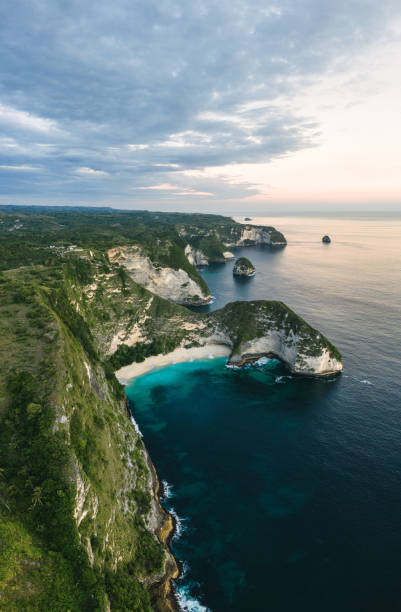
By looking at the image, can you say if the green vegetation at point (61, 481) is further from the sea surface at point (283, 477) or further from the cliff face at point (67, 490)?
the sea surface at point (283, 477)

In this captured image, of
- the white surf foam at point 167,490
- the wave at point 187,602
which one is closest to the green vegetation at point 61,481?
the wave at point 187,602

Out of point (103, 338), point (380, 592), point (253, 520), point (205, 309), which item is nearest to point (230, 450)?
point (253, 520)

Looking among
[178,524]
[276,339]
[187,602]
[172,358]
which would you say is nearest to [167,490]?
[178,524]

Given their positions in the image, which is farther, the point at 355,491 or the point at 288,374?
the point at 288,374

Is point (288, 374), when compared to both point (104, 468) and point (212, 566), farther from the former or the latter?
point (104, 468)

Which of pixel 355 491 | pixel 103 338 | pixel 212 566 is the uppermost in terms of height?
pixel 103 338

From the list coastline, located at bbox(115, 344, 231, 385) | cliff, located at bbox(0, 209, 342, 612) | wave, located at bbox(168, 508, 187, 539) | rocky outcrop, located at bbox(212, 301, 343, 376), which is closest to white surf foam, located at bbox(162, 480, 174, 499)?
cliff, located at bbox(0, 209, 342, 612)

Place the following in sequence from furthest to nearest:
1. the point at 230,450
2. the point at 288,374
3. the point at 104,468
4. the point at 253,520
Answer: the point at 288,374, the point at 230,450, the point at 253,520, the point at 104,468

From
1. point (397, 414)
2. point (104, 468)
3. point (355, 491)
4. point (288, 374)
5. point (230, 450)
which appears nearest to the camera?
point (104, 468)
